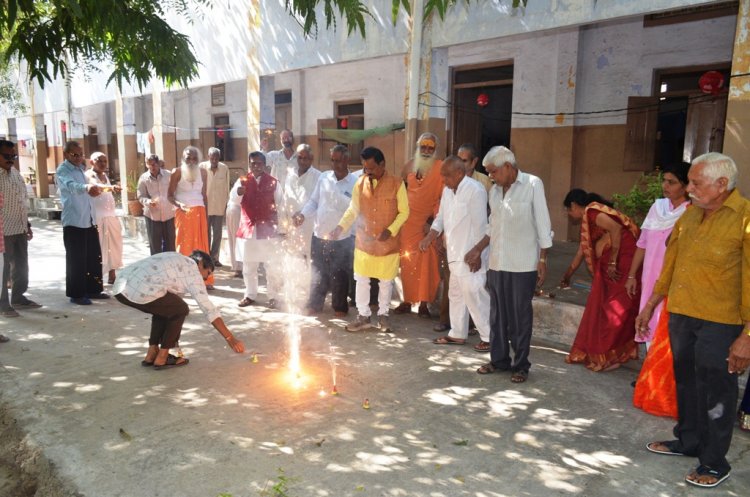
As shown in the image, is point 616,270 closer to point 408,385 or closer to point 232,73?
point 408,385

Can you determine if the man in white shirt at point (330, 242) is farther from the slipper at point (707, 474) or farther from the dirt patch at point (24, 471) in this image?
the slipper at point (707, 474)

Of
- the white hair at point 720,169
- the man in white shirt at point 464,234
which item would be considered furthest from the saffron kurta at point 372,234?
the white hair at point 720,169

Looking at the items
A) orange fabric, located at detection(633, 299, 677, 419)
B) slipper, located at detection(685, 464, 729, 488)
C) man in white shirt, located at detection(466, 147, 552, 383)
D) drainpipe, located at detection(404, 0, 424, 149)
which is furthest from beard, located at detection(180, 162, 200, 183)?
slipper, located at detection(685, 464, 729, 488)

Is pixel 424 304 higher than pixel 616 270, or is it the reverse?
pixel 616 270

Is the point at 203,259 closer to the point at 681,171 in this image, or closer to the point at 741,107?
the point at 681,171

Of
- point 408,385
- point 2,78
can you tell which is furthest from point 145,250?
point 2,78

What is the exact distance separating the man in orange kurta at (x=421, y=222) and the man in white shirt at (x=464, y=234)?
63cm

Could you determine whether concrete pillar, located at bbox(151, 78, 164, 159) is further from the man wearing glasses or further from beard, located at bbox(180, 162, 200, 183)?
the man wearing glasses

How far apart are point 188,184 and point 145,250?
4035 mm

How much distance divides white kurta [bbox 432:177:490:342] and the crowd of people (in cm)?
1

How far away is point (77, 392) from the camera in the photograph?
4.50 meters

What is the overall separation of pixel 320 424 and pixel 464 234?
2314 millimetres

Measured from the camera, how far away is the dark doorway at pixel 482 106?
38.2 feet

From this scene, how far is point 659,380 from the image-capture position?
4.17 metres
